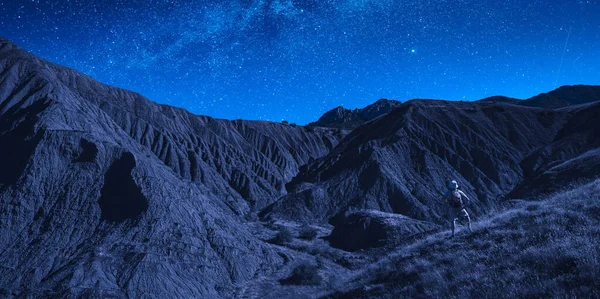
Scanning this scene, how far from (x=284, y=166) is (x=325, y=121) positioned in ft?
326

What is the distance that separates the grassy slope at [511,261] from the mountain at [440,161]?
1200 inches

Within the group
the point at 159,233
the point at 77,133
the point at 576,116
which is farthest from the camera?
the point at 576,116

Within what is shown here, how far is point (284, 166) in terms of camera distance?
91.9m

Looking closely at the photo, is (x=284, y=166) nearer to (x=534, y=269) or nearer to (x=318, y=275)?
(x=318, y=275)

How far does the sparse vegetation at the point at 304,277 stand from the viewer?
27797 millimetres

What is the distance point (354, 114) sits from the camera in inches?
7441

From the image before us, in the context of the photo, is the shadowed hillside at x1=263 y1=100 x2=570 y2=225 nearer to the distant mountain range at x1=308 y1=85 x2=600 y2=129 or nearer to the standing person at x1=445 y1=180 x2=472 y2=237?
the standing person at x1=445 y1=180 x2=472 y2=237

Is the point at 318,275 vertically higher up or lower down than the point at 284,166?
lower down

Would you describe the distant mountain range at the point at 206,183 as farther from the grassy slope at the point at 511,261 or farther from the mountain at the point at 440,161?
the grassy slope at the point at 511,261

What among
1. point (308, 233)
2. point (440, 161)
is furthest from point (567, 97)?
point (308, 233)

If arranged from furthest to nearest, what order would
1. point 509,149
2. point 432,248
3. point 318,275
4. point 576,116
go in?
point 576,116
point 509,149
point 318,275
point 432,248

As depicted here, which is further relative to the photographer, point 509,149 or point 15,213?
point 509,149

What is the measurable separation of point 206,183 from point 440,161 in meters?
42.4

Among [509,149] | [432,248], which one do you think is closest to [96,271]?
[432,248]
